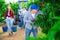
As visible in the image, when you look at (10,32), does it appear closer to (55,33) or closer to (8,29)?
(8,29)

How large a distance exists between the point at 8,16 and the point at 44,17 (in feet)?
19.9

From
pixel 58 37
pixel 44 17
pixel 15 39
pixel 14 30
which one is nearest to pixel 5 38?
pixel 15 39

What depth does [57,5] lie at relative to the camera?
2066 mm

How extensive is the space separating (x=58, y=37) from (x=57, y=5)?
73 cm

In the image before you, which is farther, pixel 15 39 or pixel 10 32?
pixel 10 32

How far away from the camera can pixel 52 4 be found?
214 centimetres

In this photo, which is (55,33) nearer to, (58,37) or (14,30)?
(58,37)

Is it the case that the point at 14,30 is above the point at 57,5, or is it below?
below

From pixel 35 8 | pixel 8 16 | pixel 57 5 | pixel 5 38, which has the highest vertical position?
pixel 57 5

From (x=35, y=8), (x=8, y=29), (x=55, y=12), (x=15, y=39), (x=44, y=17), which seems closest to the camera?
(x=55, y=12)

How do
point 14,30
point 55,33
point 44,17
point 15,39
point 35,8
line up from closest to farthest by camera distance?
point 55,33, point 44,17, point 35,8, point 15,39, point 14,30

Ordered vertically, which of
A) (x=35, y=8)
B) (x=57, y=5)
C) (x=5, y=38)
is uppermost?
(x=57, y=5)

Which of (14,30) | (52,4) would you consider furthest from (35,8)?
(14,30)

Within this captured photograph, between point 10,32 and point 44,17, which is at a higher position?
point 44,17
